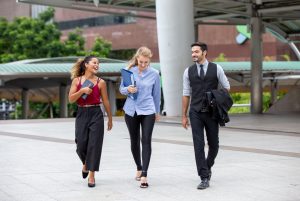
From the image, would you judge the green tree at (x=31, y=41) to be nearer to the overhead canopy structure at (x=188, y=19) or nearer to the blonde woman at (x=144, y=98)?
the overhead canopy structure at (x=188, y=19)

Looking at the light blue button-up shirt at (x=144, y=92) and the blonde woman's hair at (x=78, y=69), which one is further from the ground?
→ the blonde woman's hair at (x=78, y=69)

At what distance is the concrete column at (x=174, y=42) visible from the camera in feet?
80.1

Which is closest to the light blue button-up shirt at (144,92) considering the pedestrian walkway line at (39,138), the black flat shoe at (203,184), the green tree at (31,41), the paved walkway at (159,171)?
the paved walkway at (159,171)

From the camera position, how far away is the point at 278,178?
9.27 meters

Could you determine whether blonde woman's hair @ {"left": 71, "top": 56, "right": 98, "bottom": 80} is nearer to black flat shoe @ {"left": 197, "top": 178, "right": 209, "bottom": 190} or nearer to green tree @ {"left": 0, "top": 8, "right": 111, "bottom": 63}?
black flat shoe @ {"left": 197, "top": 178, "right": 209, "bottom": 190}

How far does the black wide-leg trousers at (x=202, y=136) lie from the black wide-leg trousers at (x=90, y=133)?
47.6 inches

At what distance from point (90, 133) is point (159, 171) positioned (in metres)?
1.69

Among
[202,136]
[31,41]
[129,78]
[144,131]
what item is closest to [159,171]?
[144,131]

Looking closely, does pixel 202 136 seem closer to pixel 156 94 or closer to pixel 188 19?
pixel 156 94

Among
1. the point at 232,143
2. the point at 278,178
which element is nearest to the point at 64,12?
the point at 232,143

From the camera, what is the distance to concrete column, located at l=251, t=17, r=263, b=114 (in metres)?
32.3

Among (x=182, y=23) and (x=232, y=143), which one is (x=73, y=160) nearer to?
(x=232, y=143)

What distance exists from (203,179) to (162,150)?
4.66m

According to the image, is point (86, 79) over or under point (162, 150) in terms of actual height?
over
